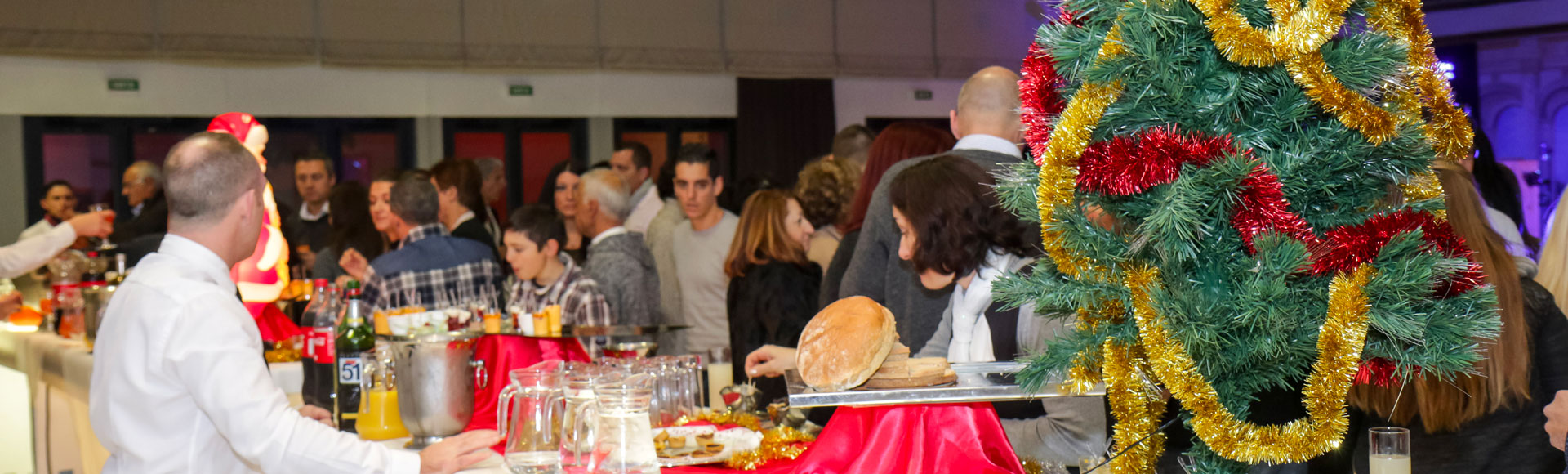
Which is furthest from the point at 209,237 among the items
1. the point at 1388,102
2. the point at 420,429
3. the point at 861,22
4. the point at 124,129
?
the point at 861,22

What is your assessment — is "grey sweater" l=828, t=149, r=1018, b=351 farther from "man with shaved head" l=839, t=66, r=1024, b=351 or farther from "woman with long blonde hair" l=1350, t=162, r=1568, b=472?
"woman with long blonde hair" l=1350, t=162, r=1568, b=472

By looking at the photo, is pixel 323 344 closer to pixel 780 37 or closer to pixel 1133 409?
pixel 1133 409

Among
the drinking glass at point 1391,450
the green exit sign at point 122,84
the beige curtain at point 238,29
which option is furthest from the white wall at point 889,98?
the drinking glass at point 1391,450

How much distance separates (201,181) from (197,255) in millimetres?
133

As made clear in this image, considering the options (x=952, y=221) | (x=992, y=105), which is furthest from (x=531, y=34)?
(x=952, y=221)

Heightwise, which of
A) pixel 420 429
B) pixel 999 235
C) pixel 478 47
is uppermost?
pixel 478 47

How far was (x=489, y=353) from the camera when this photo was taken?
3139 millimetres

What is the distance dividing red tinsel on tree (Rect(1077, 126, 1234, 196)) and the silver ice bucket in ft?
5.51

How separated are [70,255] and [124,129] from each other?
469 cm

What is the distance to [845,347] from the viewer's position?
1.72 meters

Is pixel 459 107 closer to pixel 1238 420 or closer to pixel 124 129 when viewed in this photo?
pixel 124 129

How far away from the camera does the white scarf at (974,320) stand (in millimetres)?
2467

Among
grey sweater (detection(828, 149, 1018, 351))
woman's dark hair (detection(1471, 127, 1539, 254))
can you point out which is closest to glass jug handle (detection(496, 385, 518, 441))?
grey sweater (detection(828, 149, 1018, 351))

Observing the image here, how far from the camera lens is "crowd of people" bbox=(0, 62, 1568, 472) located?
7.19 ft
